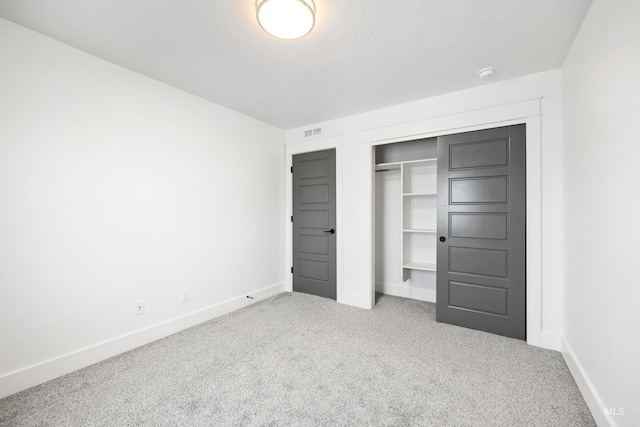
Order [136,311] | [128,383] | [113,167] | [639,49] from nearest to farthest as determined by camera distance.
A: 1. [639,49]
2. [128,383]
3. [113,167]
4. [136,311]

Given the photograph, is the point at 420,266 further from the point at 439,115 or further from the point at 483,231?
the point at 439,115

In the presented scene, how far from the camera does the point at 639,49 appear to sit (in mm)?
1167

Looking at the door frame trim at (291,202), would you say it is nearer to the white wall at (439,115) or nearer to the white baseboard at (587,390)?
the white wall at (439,115)

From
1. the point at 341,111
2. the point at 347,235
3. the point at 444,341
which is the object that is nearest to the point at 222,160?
the point at 341,111

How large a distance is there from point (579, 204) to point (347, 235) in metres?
2.31

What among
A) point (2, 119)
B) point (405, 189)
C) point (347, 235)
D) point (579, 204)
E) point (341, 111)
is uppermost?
point (341, 111)

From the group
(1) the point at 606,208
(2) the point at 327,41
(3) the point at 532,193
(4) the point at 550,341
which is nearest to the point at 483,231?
(3) the point at 532,193

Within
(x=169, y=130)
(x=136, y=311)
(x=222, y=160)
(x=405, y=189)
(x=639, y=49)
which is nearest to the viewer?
(x=639, y=49)

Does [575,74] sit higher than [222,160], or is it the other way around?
[575,74]

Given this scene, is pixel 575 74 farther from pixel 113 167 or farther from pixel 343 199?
pixel 113 167

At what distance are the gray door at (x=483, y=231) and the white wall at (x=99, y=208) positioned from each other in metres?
2.55

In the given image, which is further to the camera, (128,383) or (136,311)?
(136,311)

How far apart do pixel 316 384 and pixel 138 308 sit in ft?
5.96

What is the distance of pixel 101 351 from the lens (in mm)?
2252
